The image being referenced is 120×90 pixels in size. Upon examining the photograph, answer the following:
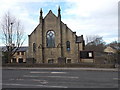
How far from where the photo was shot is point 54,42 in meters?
47.2

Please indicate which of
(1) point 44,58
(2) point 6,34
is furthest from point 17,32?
(1) point 44,58

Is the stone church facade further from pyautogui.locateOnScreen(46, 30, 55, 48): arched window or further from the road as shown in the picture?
the road

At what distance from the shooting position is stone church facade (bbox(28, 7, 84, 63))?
4641 centimetres

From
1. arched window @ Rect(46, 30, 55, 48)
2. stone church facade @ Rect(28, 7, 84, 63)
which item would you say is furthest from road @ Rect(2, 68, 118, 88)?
arched window @ Rect(46, 30, 55, 48)

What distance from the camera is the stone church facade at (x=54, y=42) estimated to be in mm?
46406

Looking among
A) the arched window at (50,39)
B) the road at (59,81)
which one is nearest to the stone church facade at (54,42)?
the arched window at (50,39)

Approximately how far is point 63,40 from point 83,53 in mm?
6146

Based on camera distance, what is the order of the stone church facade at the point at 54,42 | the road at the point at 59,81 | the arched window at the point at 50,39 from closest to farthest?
the road at the point at 59,81 → the stone church facade at the point at 54,42 → the arched window at the point at 50,39

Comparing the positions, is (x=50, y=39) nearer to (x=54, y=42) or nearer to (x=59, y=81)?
(x=54, y=42)

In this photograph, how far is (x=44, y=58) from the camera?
154ft

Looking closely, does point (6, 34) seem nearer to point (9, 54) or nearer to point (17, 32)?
point (17, 32)

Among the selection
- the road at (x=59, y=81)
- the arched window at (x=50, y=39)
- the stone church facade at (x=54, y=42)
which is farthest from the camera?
the arched window at (x=50, y=39)

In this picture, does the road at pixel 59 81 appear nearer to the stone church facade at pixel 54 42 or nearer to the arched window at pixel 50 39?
the stone church facade at pixel 54 42

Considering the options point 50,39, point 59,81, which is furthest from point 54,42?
point 59,81
